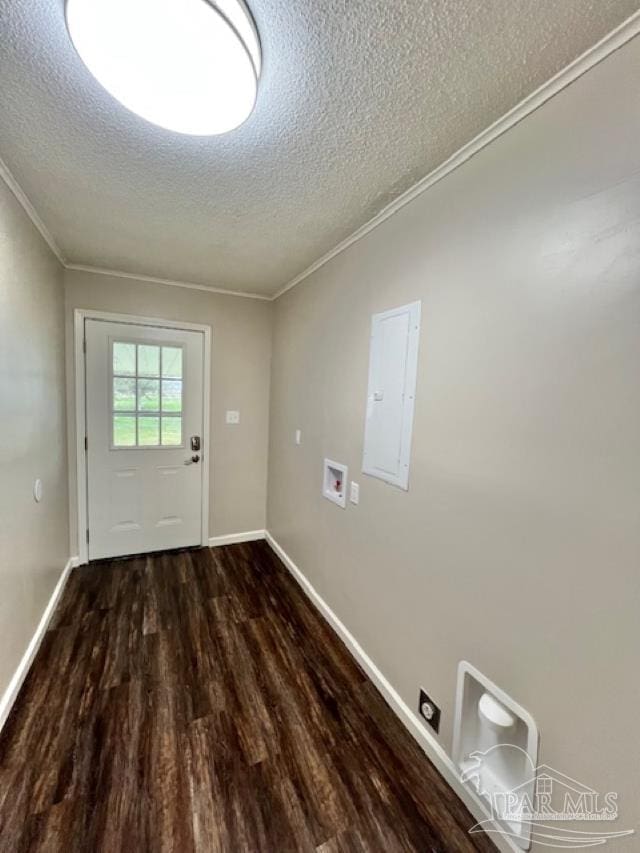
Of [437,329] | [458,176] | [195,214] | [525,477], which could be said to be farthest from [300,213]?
[525,477]

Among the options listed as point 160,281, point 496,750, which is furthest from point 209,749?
point 160,281

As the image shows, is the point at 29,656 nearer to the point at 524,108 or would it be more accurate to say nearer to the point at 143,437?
the point at 143,437

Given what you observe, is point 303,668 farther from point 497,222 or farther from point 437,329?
point 497,222

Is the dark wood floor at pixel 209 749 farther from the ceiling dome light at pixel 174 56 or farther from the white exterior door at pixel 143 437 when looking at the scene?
the ceiling dome light at pixel 174 56

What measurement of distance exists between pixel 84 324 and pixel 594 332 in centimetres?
309

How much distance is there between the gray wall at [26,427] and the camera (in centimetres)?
148

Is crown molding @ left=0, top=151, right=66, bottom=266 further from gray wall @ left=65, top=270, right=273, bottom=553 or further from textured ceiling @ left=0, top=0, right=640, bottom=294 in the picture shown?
gray wall @ left=65, top=270, right=273, bottom=553

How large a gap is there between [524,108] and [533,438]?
3.33ft

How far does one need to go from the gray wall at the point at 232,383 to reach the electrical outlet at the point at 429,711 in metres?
2.24

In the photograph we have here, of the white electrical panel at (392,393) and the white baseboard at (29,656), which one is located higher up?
the white electrical panel at (392,393)

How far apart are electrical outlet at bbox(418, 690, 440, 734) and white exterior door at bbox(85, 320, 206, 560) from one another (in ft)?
7.60

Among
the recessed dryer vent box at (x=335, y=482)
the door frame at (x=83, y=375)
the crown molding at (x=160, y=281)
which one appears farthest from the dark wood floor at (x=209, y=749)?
the crown molding at (x=160, y=281)

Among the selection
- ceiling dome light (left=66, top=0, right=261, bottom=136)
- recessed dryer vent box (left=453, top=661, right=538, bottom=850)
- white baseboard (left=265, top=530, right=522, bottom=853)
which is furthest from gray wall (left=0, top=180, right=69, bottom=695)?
recessed dryer vent box (left=453, top=661, right=538, bottom=850)

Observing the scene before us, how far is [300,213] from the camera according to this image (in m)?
1.74
